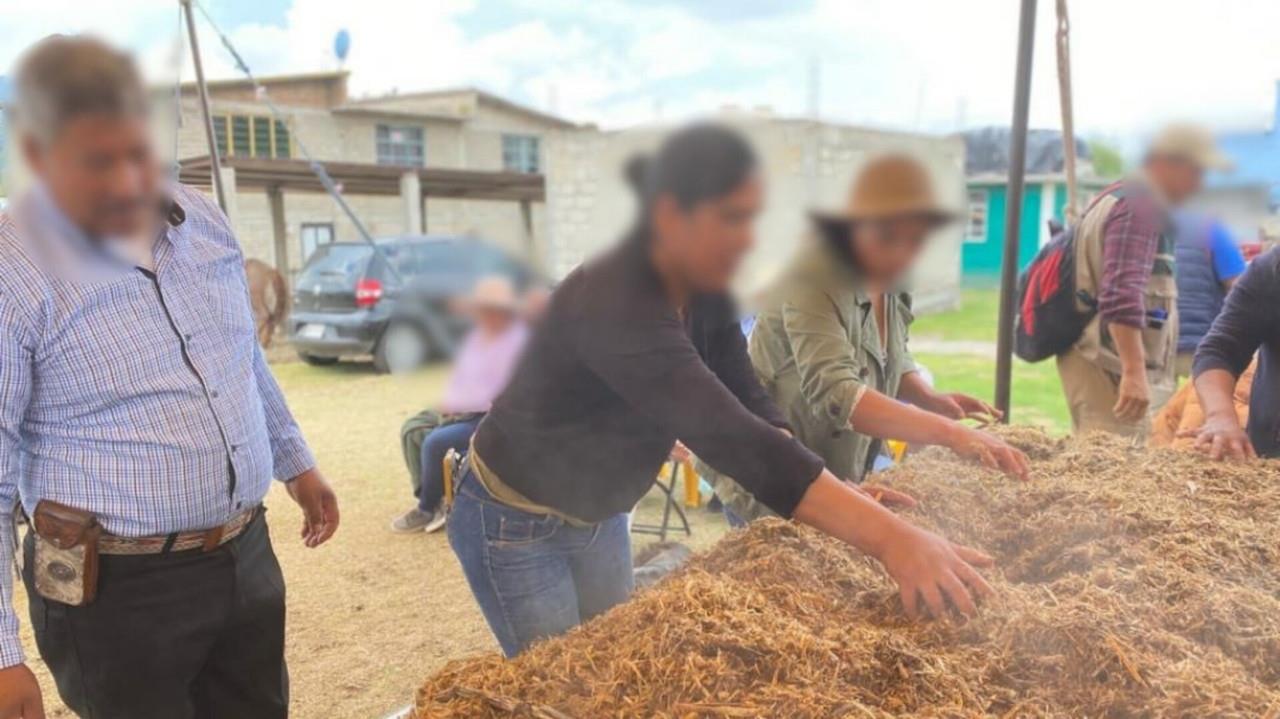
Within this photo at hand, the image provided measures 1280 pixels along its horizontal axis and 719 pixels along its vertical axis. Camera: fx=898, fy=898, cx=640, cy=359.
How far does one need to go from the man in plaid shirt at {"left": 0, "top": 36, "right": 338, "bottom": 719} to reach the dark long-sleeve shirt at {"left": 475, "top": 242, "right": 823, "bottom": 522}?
0.51 metres

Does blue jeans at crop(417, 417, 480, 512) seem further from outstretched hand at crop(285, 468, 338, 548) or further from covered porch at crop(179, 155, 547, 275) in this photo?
covered porch at crop(179, 155, 547, 275)

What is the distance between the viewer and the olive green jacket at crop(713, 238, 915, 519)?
2.10 meters

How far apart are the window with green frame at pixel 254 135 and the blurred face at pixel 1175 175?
1160mm

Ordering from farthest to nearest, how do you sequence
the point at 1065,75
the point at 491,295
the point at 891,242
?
the point at 1065,75, the point at 891,242, the point at 491,295

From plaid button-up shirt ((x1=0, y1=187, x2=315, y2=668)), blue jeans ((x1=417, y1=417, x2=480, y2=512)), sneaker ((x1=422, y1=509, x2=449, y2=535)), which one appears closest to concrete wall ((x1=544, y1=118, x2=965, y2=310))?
plaid button-up shirt ((x1=0, y1=187, x2=315, y2=668))

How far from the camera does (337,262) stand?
A: 50.1 inches

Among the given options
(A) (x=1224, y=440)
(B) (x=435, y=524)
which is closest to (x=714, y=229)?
(A) (x=1224, y=440)

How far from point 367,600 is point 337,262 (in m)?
3.13

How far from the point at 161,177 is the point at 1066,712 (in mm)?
1244

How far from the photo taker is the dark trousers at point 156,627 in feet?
5.30

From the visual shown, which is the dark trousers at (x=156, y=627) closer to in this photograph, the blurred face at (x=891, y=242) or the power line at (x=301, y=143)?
the power line at (x=301, y=143)

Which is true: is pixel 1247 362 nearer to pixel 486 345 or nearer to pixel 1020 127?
pixel 1020 127

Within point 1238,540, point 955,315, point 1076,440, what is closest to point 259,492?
point 955,315

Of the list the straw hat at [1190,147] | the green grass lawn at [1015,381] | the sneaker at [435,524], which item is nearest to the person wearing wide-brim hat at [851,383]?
the straw hat at [1190,147]
